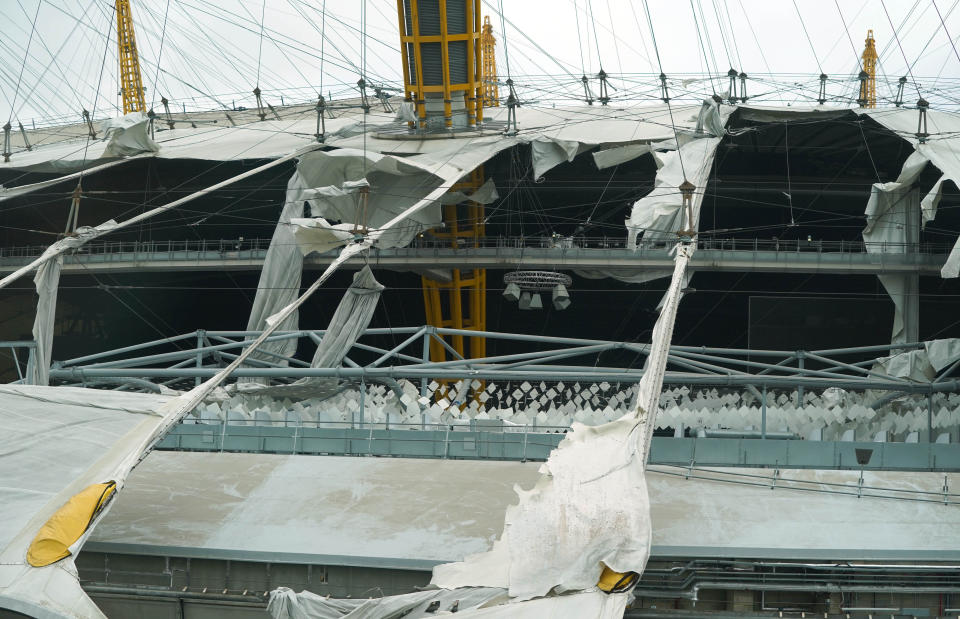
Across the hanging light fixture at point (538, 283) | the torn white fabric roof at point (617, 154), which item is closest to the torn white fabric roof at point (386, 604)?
the hanging light fixture at point (538, 283)

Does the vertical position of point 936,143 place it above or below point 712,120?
below

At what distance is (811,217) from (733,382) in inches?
724

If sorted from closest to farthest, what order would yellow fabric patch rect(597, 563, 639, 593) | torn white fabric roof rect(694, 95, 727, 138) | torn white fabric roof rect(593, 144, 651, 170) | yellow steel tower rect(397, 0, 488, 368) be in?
yellow fabric patch rect(597, 563, 639, 593) → yellow steel tower rect(397, 0, 488, 368) → torn white fabric roof rect(694, 95, 727, 138) → torn white fabric roof rect(593, 144, 651, 170)

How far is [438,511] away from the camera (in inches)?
703

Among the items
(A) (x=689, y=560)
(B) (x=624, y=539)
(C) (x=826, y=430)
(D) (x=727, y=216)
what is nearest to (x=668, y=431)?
(D) (x=727, y=216)

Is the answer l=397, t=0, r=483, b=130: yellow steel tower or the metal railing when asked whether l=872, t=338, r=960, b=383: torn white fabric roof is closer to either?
the metal railing

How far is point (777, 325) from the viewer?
1465 inches

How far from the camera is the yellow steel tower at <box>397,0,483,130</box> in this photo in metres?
29.3

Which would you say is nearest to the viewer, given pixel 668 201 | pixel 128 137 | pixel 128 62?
pixel 668 201

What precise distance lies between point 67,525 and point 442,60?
20.3 m

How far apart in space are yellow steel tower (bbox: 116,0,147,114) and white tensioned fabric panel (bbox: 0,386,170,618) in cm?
3793

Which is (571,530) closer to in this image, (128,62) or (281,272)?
(281,272)

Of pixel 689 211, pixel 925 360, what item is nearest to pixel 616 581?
pixel 689 211

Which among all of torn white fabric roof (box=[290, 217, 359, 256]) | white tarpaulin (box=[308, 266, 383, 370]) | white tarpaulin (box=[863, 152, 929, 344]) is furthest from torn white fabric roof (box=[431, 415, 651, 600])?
white tarpaulin (box=[863, 152, 929, 344])
